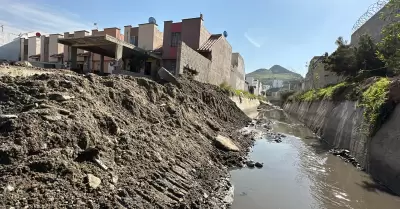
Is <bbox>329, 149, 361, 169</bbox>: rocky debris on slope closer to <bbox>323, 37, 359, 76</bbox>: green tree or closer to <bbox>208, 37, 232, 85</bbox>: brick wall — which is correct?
<bbox>323, 37, 359, 76</bbox>: green tree

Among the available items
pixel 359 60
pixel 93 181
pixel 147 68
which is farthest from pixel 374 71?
pixel 93 181

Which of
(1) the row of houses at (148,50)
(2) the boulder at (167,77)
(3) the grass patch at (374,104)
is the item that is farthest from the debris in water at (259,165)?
(1) the row of houses at (148,50)

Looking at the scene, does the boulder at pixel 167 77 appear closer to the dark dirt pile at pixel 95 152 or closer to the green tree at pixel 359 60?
the dark dirt pile at pixel 95 152

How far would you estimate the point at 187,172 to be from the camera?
7.45 metres

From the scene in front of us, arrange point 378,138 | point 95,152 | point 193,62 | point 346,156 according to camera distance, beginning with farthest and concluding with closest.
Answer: point 193,62 < point 346,156 < point 378,138 < point 95,152

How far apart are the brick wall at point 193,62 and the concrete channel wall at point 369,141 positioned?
37.9 feet

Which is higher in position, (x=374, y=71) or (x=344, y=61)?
(x=344, y=61)

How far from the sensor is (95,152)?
5.50m

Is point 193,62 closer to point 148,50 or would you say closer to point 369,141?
point 148,50

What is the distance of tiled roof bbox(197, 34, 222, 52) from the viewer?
83.5 feet

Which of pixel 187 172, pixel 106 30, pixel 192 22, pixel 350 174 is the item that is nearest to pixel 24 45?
pixel 106 30

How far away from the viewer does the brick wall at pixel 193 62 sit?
1841cm

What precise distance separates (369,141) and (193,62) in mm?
14048

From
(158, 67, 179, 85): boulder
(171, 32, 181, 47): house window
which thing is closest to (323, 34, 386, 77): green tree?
(158, 67, 179, 85): boulder
